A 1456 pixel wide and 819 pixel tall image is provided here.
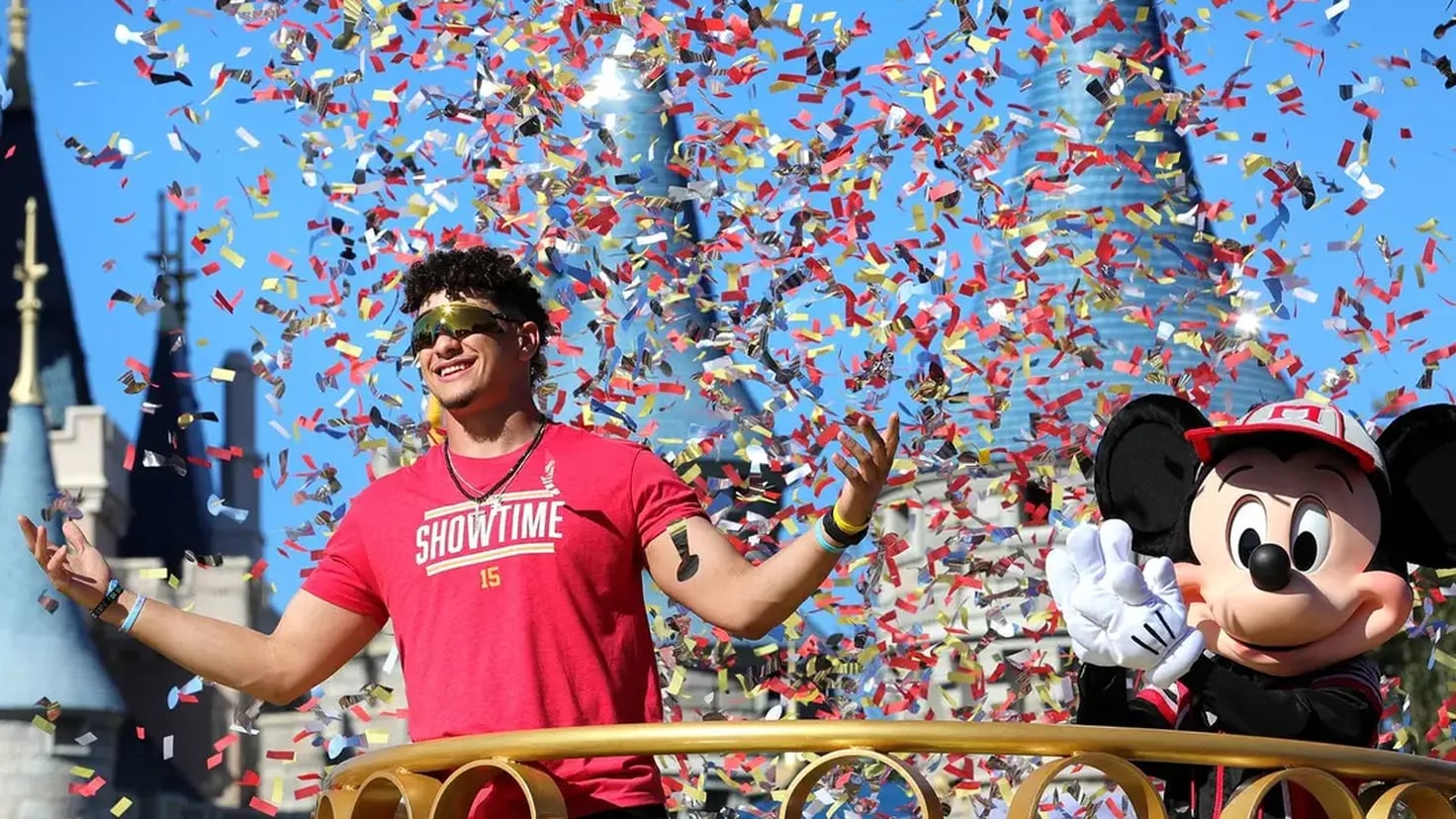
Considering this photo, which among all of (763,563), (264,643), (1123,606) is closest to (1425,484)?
(1123,606)

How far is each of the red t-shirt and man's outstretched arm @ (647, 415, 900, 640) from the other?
6cm

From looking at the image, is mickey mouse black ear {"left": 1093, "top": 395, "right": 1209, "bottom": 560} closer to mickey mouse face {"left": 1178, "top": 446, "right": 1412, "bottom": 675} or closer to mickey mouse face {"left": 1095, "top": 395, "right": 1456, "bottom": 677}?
mickey mouse face {"left": 1095, "top": 395, "right": 1456, "bottom": 677}

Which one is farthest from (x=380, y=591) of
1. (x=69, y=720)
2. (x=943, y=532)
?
(x=69, y=720)

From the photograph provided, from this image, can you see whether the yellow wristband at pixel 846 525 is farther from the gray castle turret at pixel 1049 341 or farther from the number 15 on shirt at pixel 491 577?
the gray castle turret at pixel 1049 341

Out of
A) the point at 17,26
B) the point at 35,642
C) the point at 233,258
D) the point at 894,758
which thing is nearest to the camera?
the point at 894,758

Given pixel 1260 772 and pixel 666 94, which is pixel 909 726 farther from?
pixel 666 94

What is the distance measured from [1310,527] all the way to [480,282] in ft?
5.34

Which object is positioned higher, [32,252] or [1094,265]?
[32,252]

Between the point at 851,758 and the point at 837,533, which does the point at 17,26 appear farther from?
the point at 851,758

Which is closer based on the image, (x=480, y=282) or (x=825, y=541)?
(x=825, y=541)

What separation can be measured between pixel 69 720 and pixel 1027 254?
78.4ft

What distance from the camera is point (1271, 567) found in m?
3.99

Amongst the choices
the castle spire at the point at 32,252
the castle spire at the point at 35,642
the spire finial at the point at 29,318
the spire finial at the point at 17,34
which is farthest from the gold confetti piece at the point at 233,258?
the spire finial at the point at 17,34

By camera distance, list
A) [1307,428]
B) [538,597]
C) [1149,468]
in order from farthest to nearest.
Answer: [1149,468]
[1307,428]
[538,597]
